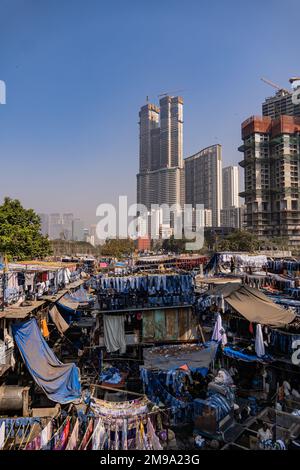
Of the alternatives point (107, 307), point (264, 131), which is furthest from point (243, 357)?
point (264, 131)

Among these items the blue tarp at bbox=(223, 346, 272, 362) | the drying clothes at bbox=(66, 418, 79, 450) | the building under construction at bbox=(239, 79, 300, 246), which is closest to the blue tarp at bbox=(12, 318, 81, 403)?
the drying clothes at bbox=(66, 418, 79, 450)

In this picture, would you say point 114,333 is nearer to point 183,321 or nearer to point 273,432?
point 183,321

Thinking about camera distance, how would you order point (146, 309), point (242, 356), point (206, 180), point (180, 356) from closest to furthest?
point (242, 356), point (180, 356), point (146, 309), point (206, 180)

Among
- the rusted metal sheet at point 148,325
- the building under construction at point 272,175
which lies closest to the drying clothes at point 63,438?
the rusted metal sheet at point 148,325

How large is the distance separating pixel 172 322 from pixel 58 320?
568 cm

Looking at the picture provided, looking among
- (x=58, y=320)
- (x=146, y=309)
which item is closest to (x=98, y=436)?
(x=146, y=309)

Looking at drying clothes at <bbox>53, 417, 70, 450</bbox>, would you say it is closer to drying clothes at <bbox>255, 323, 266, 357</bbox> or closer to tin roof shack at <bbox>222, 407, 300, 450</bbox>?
tin roof shack at <bbox>222, 407, 300, 450</bbox>

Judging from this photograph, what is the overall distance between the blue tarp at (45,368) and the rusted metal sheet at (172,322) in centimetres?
423

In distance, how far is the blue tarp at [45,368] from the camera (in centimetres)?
916

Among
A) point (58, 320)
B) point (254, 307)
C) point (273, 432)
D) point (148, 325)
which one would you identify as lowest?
point (273, 432)

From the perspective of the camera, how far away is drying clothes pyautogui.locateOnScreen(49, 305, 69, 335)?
14812 mm

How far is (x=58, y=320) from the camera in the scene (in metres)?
15.2

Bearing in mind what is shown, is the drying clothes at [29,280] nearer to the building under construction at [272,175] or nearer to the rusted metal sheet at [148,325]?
the rusted metal sheet at [148,325]
